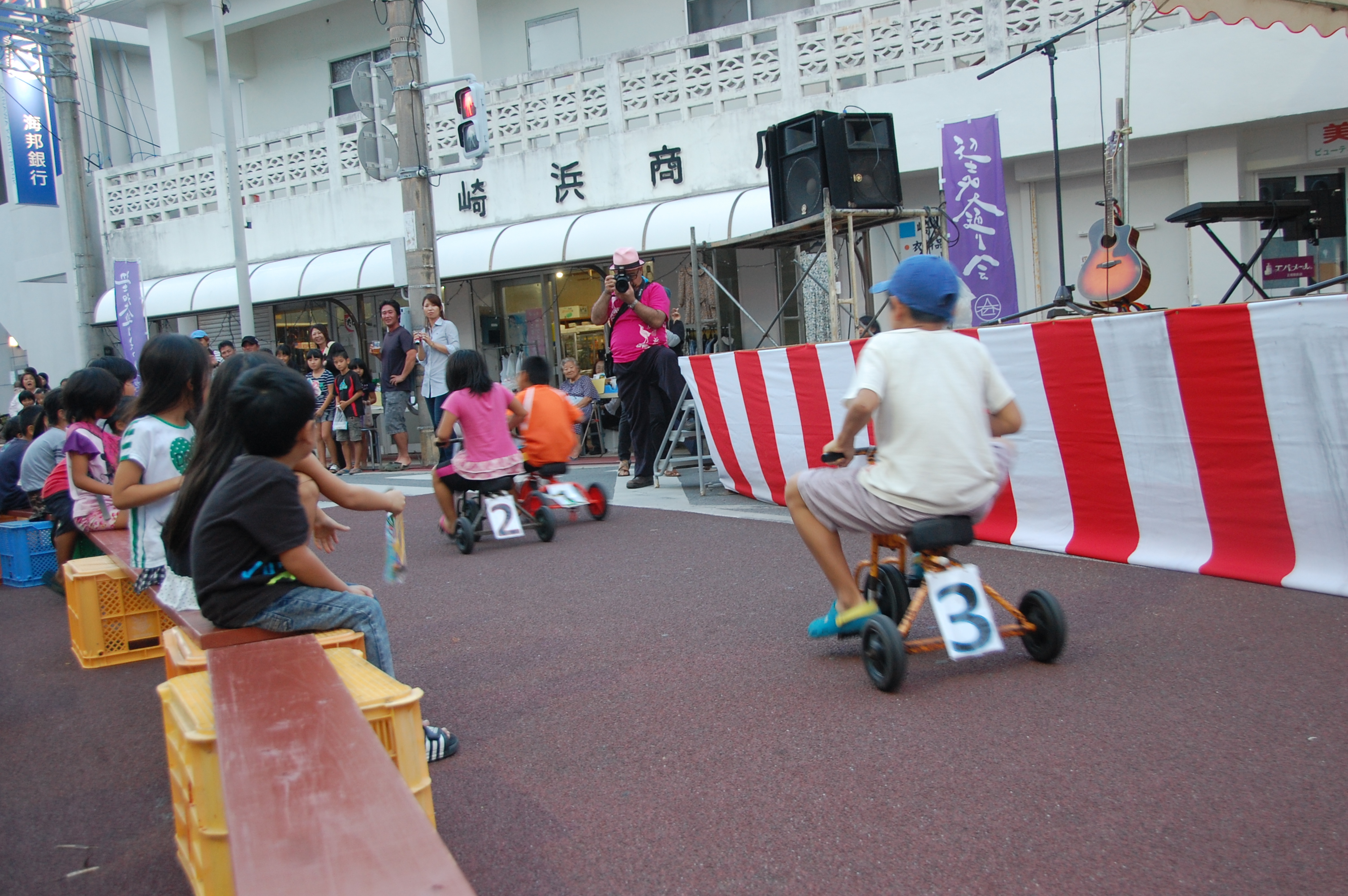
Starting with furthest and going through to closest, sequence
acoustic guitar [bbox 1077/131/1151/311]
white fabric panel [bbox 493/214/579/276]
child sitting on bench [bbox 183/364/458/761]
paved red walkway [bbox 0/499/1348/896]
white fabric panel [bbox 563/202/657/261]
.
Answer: white fabric panel [bbox 493/214/579/276]
white fabric panel [bbox 563/202/657/261]
acoustic guitar [bbox 1077/131/1151/311]
child sitting on bench [bbox 183/364/458/761]
paved red walkway [bbox 0/499/1348/896]

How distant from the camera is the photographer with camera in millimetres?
9328

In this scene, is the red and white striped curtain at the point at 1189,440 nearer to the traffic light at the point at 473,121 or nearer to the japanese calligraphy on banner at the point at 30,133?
the traffic light at the point at 473,121

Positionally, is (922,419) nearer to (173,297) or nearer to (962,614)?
(962,614)

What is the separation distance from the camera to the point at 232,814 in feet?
6.39

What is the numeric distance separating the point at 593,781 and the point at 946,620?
1.39 metres

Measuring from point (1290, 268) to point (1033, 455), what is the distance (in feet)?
27.6

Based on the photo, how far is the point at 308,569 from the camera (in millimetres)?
3250

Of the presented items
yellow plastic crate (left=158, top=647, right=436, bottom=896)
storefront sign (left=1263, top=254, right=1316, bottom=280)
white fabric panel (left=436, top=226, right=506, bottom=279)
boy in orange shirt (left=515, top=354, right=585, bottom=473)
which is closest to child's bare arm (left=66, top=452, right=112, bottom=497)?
boy in orange shirt (left=515, top=354, right=585, bottom=473)

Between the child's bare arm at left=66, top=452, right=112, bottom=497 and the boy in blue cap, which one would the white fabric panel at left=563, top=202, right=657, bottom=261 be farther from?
the boy in blue cap

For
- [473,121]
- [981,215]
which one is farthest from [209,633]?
[981,215]

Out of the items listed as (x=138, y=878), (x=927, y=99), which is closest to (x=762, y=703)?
(x=138, y=878)

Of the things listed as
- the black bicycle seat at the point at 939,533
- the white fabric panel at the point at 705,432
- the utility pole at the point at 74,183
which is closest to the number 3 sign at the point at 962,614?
the black bicycle seat at the point at 939,533

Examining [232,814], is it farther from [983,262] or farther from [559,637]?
[983,262]

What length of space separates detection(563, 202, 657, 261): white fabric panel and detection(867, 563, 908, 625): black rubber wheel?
34.1 feet
